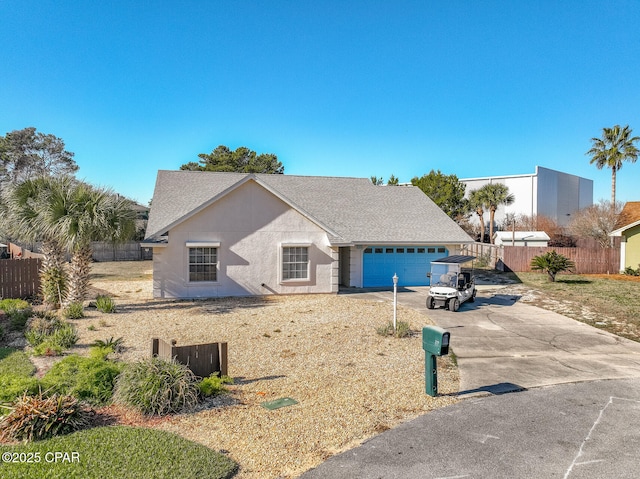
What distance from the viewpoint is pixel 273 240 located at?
1939 cm

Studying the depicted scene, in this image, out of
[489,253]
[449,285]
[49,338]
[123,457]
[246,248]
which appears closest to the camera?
[123,457]

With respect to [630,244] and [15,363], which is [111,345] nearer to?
[15,363]

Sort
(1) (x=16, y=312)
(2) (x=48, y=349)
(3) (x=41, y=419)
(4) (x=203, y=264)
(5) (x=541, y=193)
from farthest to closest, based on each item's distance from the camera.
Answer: (5) (x=541, y=193), (4) (x=203, y=264), (1) (x=16, y=312), (2) (x=48, y=349), (3) (x=41, y=419)

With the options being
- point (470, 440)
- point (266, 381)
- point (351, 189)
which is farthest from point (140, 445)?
point (351, 189)

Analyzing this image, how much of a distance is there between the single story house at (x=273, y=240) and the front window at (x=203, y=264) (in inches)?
1.6

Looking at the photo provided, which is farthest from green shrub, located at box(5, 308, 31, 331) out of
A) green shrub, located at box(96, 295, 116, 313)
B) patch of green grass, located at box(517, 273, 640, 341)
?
patch of green grass, located at box(517, 273, 640, 341)

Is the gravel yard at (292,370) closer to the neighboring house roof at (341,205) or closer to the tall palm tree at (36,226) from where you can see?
the tall palm tree at (36,226)

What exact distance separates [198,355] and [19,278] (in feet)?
43.6

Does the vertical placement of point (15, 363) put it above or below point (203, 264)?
below

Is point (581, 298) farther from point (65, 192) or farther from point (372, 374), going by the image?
point (65, 192)

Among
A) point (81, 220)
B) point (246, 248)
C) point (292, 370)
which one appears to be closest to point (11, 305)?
point (81, 220)

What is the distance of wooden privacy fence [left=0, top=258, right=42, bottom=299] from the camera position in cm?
1642

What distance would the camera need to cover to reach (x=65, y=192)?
1464 centimetres

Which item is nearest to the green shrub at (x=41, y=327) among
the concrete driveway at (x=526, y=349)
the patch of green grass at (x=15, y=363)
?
the patch of green grass at (x=15, y=363)
